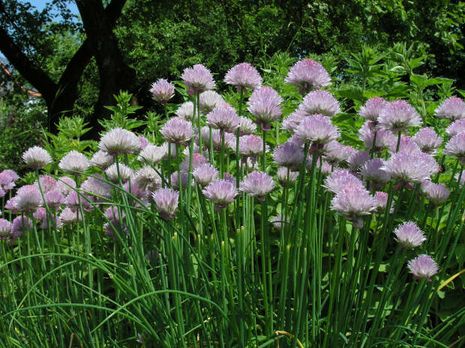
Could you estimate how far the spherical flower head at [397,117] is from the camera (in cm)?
146

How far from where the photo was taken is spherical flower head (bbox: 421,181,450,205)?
1.60 m

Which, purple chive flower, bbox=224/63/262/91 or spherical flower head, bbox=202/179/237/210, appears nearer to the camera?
spherical flower head, bbox=202/179/237/210

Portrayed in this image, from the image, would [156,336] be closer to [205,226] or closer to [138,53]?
[205,226]

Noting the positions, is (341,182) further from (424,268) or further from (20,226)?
(20,226)

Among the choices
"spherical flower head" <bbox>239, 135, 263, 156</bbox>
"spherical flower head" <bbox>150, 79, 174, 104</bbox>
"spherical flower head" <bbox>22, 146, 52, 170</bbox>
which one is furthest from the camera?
"spherical flower head" <bbox>22, 146, 52, 170</bbox>

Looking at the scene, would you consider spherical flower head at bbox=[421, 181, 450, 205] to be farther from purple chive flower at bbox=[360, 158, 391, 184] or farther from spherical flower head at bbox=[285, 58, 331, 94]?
spherical flower head at bbox=[285, 58, 331, 94]

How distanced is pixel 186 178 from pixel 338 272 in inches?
21.2

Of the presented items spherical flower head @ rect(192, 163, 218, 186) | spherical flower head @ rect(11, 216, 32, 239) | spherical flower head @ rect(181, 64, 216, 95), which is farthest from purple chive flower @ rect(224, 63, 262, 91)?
spherical flower head @ rect(11, 216, 32, 239)

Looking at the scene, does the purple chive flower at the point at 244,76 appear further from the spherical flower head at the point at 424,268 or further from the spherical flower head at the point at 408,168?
the spherical flower head at the point at 424,268

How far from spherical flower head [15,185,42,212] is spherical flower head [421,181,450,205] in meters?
1.15

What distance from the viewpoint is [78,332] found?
1.68m

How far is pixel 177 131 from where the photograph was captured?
1.63 m

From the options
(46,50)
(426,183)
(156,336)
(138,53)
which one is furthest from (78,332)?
(138,53)

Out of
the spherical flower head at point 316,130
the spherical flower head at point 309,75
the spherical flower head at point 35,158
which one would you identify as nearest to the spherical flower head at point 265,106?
the spherical flower head at point 309,75
